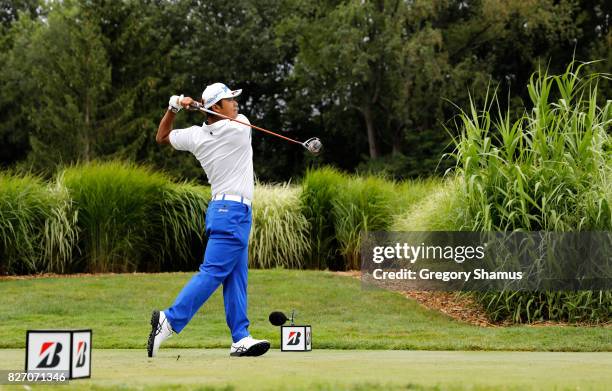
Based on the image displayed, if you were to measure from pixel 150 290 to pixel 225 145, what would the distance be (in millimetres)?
6891

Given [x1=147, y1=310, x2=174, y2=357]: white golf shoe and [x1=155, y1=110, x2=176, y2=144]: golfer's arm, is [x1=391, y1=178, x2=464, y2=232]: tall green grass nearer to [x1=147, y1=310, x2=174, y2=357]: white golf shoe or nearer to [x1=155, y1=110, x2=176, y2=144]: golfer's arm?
[x1=155, y1=110, x2=176, y2=144]: golfer's arm

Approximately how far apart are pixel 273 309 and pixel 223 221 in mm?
5671

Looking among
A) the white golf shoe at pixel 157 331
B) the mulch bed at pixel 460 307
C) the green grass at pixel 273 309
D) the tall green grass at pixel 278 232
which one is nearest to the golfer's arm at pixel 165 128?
the white golf shoe at pixel 157 331

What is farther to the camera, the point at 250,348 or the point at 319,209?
the point at 319,209

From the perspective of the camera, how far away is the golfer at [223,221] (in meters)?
6.45

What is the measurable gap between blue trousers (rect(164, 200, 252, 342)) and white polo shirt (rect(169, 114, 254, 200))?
4.7 inches

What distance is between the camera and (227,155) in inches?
260

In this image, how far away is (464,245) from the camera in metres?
11.5

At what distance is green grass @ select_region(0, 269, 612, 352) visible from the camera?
342 inches

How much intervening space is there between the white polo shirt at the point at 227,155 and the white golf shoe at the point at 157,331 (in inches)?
35.9

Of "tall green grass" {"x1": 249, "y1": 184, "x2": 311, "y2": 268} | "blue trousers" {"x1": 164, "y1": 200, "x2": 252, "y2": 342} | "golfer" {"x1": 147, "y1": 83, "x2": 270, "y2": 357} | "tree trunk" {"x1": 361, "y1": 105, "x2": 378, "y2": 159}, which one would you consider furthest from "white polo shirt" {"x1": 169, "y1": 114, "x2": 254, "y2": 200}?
"tree trunk" {"x1": 361, "y1": 105, "x2": 378, "y2": 159}

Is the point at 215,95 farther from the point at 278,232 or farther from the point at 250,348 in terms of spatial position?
the point at 278,232

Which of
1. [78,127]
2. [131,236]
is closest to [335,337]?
[131,236]

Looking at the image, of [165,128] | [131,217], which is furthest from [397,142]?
[165,128]
